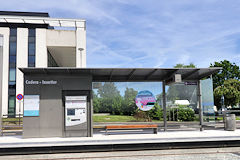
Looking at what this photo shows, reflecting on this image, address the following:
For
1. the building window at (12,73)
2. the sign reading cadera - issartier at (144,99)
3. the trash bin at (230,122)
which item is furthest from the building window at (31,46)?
the trash bin at (230,122)

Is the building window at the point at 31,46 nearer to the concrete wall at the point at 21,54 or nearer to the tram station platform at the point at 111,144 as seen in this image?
the concrete wall at the point at 21,54

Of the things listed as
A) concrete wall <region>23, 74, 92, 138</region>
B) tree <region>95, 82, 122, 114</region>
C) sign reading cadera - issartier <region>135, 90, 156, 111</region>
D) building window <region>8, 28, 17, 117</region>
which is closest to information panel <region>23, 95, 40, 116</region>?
concrete wall <region>23, 74, 92, 138</region>

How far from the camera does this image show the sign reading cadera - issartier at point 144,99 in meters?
12.2

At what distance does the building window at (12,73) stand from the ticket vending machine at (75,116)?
2018 centimetres

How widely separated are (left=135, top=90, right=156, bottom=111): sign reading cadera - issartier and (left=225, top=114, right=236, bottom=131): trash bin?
391cm

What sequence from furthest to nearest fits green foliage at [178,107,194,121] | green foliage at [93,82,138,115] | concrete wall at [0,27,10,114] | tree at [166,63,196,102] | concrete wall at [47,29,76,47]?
concrete wall at [47,29,76,47]
concrete wall at [0,27,10,114]
green foliage at [178,107,194,121]
tree at [166,63,196,102]
green foliage at [93,82,138,115]

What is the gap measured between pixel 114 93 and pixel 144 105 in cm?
164

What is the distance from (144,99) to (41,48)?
20462 millimetres

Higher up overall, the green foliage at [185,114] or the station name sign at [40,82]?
the station name sign at [40,82]

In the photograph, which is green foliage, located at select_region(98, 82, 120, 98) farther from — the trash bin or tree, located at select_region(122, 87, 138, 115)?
the trash bin

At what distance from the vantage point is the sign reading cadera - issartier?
12.2 meters

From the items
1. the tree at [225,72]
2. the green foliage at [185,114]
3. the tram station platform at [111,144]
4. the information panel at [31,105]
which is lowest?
the tram station platform at [111,144]

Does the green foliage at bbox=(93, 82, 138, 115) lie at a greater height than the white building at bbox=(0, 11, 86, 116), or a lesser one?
lesser

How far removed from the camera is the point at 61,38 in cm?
2947
